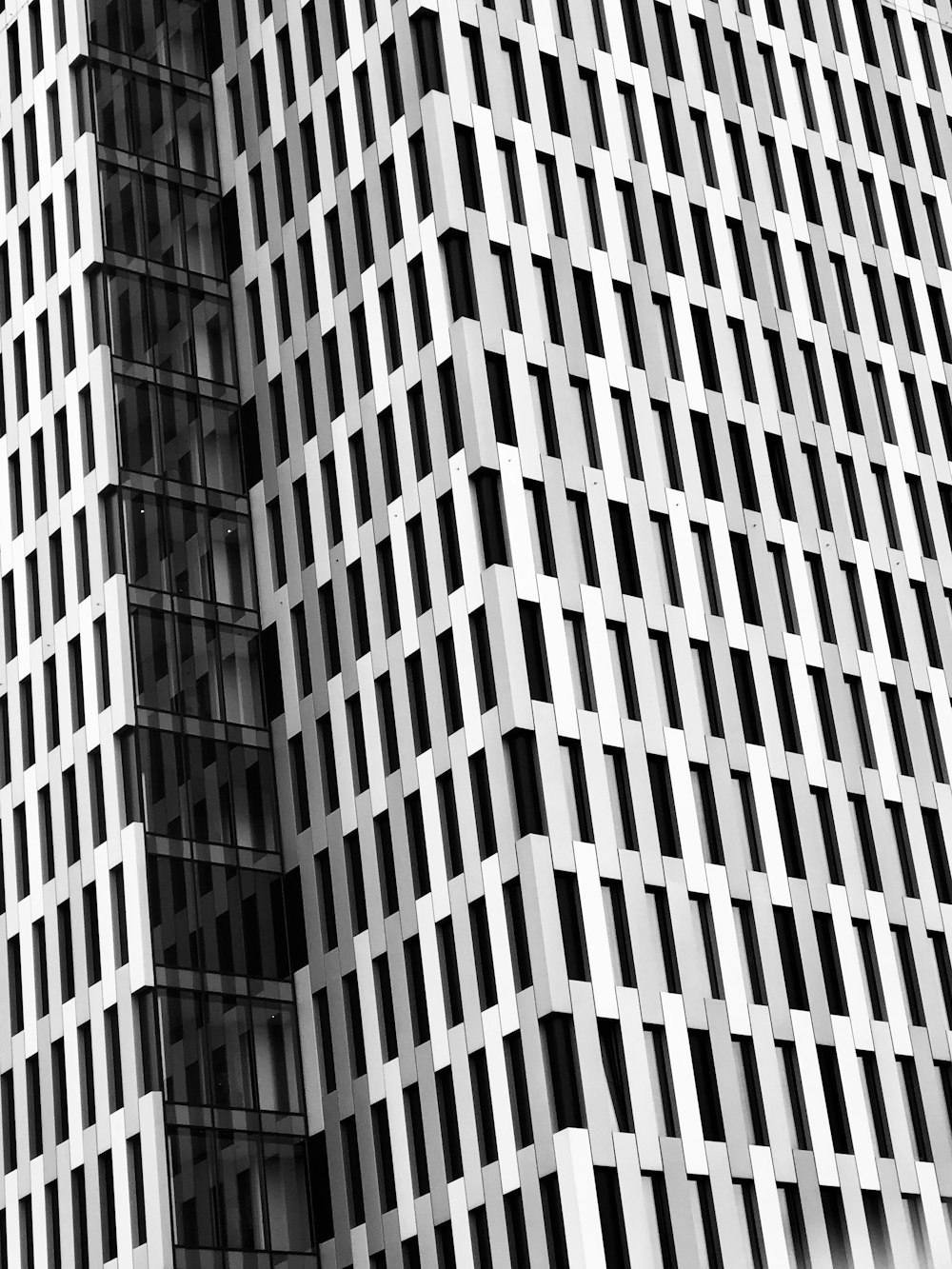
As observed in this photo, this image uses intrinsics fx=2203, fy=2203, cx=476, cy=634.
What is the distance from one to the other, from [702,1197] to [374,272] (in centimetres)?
2623

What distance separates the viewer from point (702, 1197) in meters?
50.9

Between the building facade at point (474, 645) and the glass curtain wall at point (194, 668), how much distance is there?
0.14 m

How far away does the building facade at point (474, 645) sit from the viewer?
5272 centimetres

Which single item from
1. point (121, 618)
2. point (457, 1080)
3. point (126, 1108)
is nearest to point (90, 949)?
point (126, 1108)

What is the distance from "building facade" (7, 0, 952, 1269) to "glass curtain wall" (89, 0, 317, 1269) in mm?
143

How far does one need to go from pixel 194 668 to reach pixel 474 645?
33.9 ft

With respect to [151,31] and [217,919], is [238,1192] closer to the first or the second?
[217,919]

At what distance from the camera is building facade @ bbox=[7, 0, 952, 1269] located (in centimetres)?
5272

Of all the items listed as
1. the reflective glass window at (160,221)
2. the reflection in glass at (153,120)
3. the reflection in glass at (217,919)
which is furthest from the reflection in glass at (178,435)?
the reflection in glass at (217,919)

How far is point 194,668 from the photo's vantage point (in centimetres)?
6159

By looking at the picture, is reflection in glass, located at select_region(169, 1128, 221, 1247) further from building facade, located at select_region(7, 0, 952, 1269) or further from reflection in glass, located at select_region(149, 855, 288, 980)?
reflection in glass, located at select_region(149, 855, 288, 980)

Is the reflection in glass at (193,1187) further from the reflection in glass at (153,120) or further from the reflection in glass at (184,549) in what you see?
the reflection in glass at (153,120)

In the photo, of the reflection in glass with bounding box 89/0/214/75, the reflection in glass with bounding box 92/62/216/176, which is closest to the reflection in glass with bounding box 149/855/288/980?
the reflection in glass with bounding box 92/62/216/176

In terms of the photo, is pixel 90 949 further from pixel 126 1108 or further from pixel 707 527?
pixel 707 527
